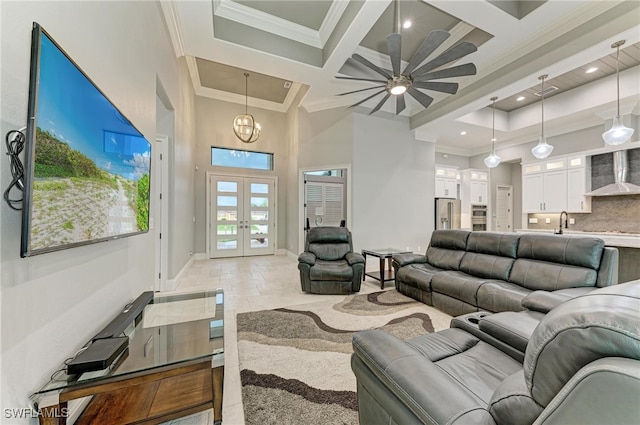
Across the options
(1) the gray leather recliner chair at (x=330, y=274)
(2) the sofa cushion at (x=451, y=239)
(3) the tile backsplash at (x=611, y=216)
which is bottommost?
(1) the gray leather recliner chair at (x=330, y=274)

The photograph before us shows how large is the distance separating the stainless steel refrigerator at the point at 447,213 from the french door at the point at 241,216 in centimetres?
456

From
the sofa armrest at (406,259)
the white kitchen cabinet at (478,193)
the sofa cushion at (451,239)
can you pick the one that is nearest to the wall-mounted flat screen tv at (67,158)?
the sofa armrest at (406,259)

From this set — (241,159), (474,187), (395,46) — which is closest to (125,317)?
(395,46)

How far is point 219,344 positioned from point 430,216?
6.16 metres

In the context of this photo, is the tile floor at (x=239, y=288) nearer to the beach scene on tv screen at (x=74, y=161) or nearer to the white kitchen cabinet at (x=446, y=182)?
the beach scene on tv screen at (x=74, y=161)

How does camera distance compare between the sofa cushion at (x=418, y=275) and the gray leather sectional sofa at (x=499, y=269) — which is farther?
the sofa cushion at (x=418, y=275)

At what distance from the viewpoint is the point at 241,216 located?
6.95 m

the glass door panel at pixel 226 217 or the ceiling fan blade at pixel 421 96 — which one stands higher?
the ceiling fan blade at pixel 421 96

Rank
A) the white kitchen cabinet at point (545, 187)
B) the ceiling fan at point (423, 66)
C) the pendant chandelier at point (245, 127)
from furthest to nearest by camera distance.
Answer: the white kitchen cabinet at point (545, 187), the pendant chandelier at point (245, 127), the ceiling fan at point (423, 66)

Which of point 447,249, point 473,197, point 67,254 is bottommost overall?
point 447,249

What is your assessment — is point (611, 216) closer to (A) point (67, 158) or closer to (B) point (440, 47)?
(B) point (440, 47)

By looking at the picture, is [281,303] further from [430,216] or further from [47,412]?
[430,216]

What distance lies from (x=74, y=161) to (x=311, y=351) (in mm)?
2114

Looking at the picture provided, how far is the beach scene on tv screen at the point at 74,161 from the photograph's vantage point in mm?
1024
